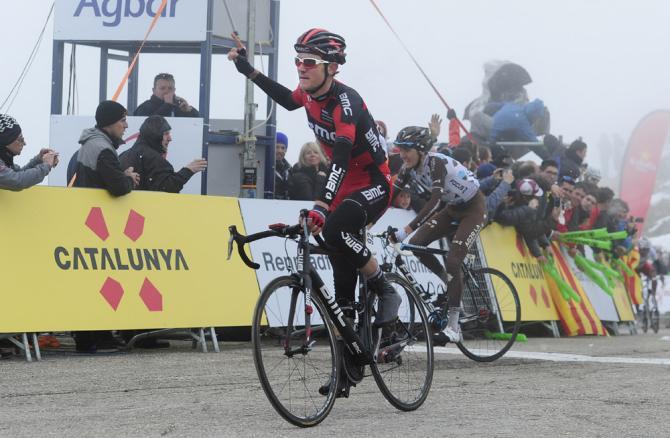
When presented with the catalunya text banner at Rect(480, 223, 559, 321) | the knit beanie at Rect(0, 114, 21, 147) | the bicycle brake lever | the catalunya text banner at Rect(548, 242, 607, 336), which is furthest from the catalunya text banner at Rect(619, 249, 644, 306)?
the knit beanie at Rect(0, 114, 21, 147)

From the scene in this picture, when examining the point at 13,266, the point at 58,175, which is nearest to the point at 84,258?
the point at 13,266

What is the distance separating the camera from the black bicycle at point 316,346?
19.1 ft

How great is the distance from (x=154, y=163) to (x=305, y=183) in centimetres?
221

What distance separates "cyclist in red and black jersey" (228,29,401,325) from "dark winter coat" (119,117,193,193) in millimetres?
4255

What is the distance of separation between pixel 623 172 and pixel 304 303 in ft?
73.5

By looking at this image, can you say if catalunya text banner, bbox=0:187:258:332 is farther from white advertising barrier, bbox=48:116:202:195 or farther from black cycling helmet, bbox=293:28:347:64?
black cycling helmet, bbox=293:28:347:64

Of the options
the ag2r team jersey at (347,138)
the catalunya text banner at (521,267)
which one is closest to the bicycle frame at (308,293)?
the ag2r team jersey at (347,138)

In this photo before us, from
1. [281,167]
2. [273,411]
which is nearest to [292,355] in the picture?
[273,411]

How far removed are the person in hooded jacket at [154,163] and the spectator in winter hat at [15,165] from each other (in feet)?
5.15

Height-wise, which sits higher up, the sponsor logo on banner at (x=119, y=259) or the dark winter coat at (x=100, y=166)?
the dark winter coat at (x=100, y=166)

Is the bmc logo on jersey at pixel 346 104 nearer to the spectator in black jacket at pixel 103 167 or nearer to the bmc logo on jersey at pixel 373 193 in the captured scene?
the bmc logo on jersey at pixel 373 193

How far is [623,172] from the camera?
89.9 ft

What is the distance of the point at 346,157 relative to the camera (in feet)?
20.8

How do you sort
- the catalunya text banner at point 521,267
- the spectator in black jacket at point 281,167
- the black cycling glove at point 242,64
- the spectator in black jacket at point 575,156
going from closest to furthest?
the black cycling glove at point 242,64 < the spectator in black jacket at point 281,167 < the catalunya text banner at point 521,267 < the spectator in black jacket at point 575,156
